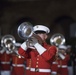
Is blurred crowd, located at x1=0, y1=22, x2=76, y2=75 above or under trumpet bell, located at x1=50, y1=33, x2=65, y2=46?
under

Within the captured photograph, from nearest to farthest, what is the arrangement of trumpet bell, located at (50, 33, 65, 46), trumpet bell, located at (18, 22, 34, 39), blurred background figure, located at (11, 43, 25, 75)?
trumpet bell, located at (18, 22, 34, 39) → blurred background figure, located at (11, 43, 25, 75) → trumpet bell, located at (50, 33, 65, 46)

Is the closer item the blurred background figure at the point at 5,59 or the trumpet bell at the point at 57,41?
the trumpet bell at the point at 57,41

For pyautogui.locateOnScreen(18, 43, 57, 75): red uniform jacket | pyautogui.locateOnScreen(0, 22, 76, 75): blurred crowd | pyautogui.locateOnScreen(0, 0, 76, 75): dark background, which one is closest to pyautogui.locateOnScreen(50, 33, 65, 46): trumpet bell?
pyautogui.locateOnScreen(0, 22, 76, 75): blurred crowd

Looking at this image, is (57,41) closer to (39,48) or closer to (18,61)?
(18,61)

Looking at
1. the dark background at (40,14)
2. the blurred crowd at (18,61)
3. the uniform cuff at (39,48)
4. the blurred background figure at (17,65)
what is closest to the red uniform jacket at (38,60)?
the uniform cuff at (39,48)

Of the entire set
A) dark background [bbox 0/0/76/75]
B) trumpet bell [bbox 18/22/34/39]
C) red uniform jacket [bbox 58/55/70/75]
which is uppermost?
dark background [bbox 0/0/76/75]

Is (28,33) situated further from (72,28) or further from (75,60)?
(72,28)

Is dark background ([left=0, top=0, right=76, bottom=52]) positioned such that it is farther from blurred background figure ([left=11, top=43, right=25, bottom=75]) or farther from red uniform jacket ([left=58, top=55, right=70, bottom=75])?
blurred background figure ([left=11, top=43, right=25, bottom=75])

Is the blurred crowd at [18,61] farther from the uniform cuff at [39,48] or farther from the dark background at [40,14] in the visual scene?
the dark background at [40,14]

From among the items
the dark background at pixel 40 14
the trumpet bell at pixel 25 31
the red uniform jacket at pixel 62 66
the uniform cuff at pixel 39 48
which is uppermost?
the dark background at pixel 40 14

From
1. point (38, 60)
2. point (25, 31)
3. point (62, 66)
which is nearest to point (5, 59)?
point (62, 66)

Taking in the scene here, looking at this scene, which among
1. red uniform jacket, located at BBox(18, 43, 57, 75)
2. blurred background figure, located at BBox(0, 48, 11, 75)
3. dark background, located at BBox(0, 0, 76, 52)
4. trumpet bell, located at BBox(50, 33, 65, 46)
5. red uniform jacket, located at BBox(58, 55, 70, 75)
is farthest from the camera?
dark background, located at BBox(0, 0, 76, 52)

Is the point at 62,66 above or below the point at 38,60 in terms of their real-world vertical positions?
below

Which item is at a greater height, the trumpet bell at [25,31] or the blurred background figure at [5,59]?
the trumpet bell at [25,31]
